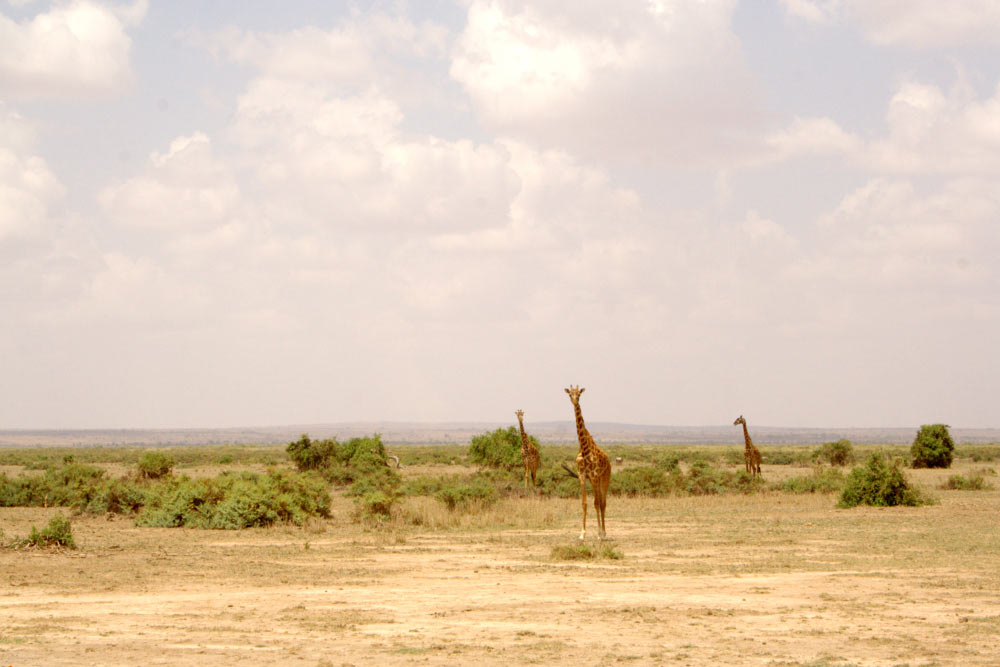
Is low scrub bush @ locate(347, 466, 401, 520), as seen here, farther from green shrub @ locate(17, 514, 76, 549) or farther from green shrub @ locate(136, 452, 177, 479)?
green shrub @ locate(136, 452, 177, 479)

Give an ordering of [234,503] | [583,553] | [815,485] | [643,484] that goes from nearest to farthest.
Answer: [583,553], [234,503], [815,485], [643,484]

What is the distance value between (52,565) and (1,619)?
209 inches

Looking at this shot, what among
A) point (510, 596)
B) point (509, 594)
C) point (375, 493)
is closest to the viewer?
point (510, 596)

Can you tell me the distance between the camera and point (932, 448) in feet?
178

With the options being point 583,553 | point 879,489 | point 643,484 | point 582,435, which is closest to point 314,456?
point 643,484

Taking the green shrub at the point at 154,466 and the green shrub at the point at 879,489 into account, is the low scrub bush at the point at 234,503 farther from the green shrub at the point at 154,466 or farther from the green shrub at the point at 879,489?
the green shrub at the point at 879,489

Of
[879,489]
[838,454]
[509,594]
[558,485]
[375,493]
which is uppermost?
[375,493]

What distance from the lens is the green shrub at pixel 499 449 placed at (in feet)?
146

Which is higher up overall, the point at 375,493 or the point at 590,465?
the point at 590,465

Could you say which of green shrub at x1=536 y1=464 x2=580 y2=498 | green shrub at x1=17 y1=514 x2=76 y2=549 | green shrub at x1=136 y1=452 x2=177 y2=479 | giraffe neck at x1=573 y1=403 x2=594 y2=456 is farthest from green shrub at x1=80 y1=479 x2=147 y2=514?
giraffe neck at x1=573 y1=403 x2=594 y2=456

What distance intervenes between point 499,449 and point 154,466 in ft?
47.7

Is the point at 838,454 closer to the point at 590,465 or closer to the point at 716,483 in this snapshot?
the point at 716,483

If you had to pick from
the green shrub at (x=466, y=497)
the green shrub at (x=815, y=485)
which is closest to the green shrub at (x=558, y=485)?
the green shrub at (x=466, y=497)

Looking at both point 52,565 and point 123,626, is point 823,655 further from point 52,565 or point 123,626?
point 52,565
